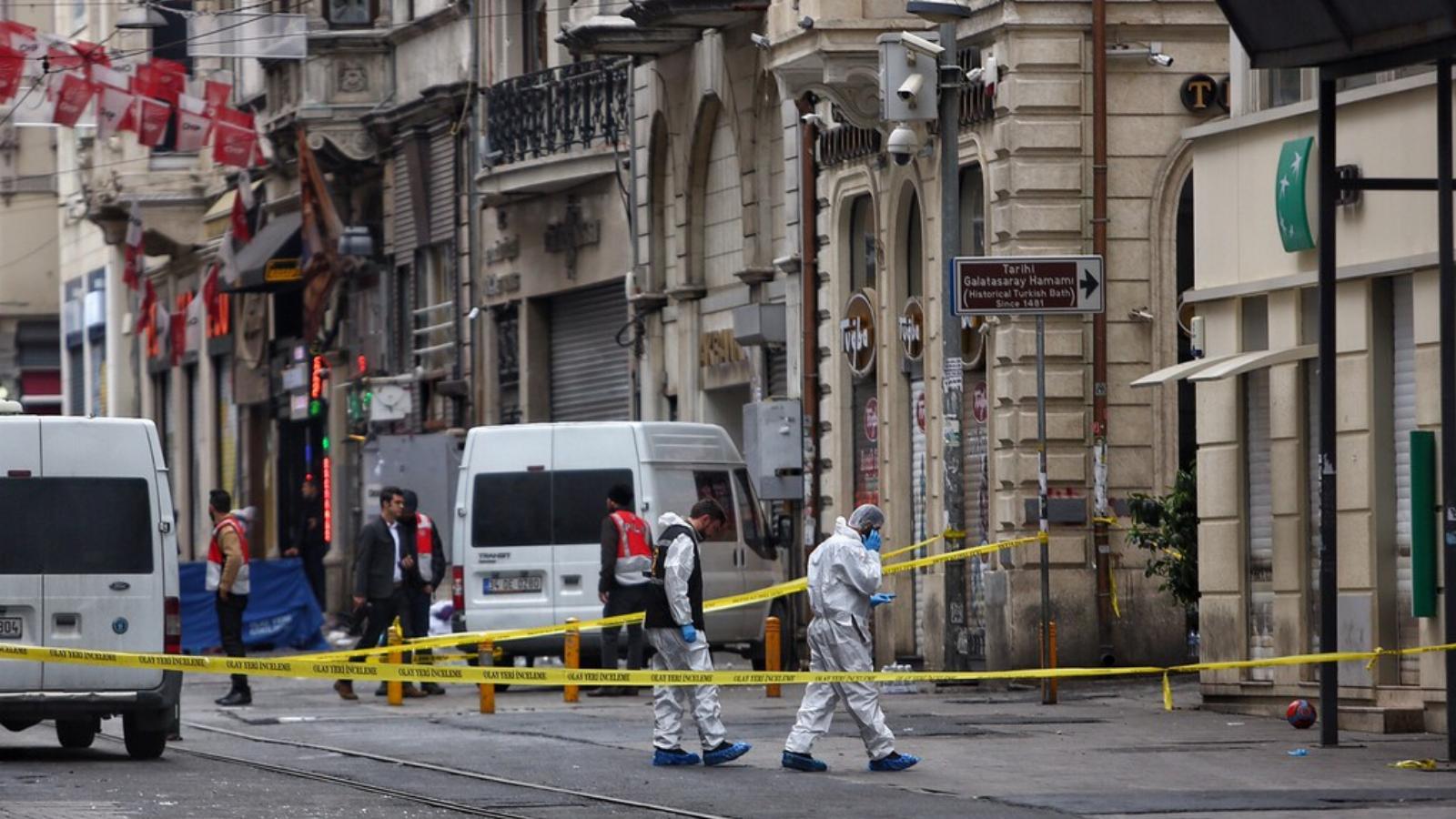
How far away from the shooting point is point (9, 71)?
120 feet

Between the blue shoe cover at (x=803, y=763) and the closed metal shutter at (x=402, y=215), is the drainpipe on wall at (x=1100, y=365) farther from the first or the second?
the closed metal shutter at (x=402, y=215)

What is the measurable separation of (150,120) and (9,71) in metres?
4.57

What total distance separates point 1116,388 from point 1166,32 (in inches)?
116

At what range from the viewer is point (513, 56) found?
3928cm

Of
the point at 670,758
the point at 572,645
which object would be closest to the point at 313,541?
the point at 572,645

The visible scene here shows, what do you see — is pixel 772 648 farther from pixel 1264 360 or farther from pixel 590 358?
pixel 590 358

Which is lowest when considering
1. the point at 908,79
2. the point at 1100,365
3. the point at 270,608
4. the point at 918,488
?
the point at 270,608

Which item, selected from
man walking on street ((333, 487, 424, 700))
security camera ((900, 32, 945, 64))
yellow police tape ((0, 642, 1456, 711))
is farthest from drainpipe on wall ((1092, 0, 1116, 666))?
yellow police tape ((0, 642, 1456, 711))

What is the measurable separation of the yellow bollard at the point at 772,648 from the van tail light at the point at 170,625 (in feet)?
23.8

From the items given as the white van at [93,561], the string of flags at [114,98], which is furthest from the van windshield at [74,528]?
the string of flags at [114,98]

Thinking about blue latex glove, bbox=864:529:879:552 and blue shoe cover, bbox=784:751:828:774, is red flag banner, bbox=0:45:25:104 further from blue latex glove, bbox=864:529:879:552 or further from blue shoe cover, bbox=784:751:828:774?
blue shoe cover, bbox=784:751:828:774

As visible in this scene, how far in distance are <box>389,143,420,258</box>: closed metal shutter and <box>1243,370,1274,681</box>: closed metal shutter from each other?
73.5ft

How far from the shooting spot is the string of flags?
38.3m

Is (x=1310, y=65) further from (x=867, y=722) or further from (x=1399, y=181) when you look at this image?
(x=867, y=722)
